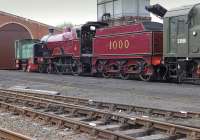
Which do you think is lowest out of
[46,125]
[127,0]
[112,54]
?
[46,125]

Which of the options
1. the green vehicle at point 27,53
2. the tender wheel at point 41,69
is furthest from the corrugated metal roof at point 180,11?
the green vehicle at point 27,53

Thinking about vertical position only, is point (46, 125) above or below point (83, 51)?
below

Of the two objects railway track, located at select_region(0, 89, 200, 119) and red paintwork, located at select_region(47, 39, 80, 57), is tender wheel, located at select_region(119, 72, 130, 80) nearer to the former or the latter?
red paintwork, located at select_region(47, 39, 80, 57)

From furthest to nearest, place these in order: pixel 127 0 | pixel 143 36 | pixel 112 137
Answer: pixel 127 0, pixel 143 36, pixel 112 137

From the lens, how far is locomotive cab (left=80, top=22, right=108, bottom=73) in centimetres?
2964

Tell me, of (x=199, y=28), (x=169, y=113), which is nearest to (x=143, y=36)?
(x=199, y=28)

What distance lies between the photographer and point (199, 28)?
2042cm

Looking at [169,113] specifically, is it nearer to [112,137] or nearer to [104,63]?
[112,137]

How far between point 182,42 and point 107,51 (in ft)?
21.0

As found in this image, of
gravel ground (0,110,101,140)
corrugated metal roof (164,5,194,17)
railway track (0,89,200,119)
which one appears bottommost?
gravel ground (0,110,101,140)

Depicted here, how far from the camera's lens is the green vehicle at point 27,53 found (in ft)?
121

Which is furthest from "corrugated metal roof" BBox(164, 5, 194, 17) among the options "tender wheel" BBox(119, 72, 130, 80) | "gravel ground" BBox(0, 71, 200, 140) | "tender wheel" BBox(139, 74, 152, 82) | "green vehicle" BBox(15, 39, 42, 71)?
"green vehicle" BBox(15, 39, 42, 71)

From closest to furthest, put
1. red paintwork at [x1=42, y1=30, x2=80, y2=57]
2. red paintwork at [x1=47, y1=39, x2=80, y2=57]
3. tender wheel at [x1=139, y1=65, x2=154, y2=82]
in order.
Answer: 1. tender wheel at [x1=139, y1=65, x2=154, y2=82]
2. red paintwork at [x1=47, y1=39, x2=80, y2=57]
3. red paintwork at [x1=42, y1=30, x2=80, y2=57]

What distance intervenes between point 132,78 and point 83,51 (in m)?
5.00
